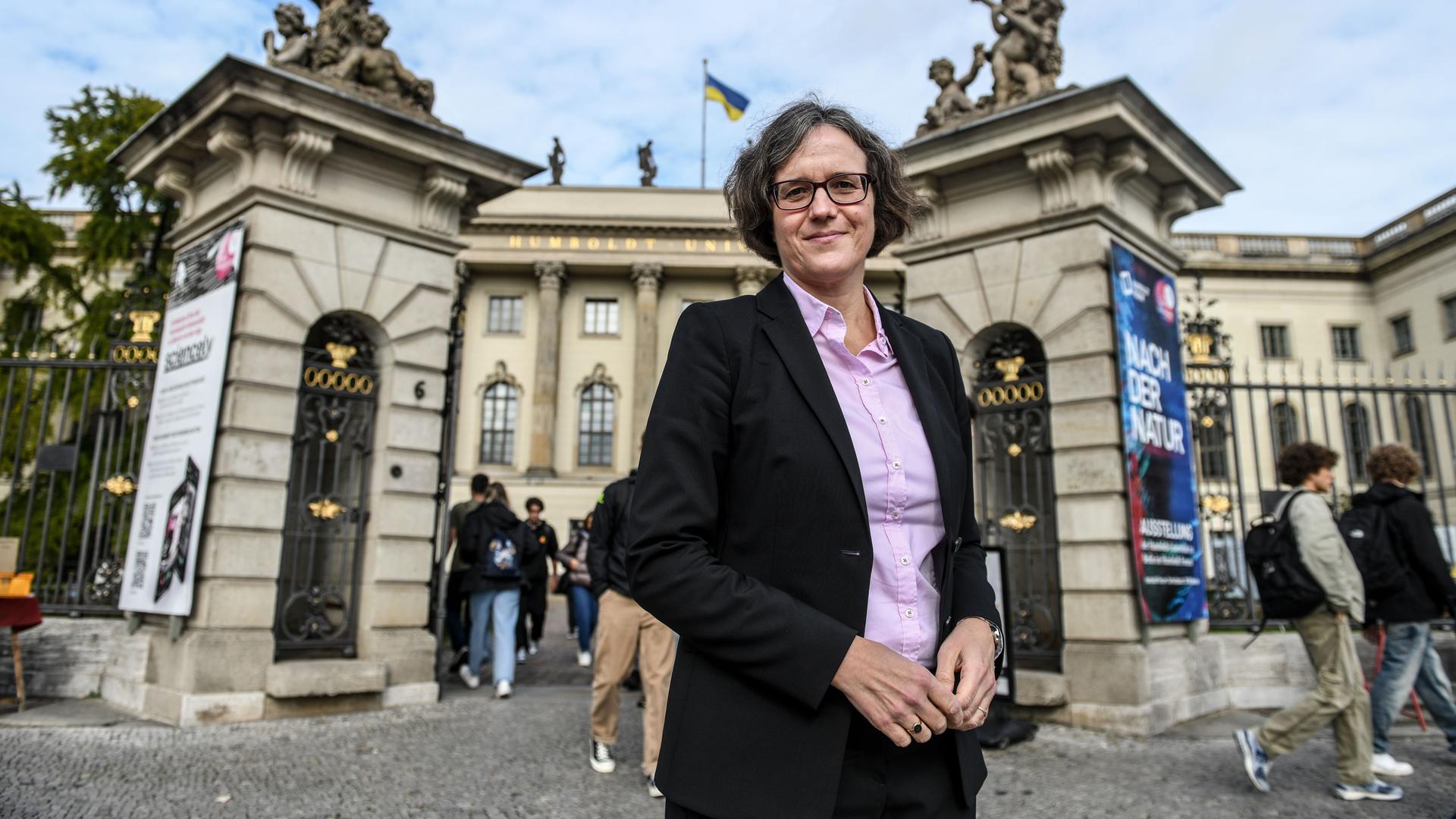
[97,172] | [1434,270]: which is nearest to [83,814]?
[97,172]

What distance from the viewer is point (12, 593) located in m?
7.59

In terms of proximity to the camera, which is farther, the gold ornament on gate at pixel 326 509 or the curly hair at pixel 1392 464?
the gold ornament on gate at pixel 326 509

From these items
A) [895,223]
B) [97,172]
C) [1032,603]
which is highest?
[97,172]

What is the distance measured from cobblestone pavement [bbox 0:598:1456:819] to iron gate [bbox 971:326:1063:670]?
1057mm

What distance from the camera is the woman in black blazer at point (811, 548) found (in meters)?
1.46

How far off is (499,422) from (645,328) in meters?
6.78

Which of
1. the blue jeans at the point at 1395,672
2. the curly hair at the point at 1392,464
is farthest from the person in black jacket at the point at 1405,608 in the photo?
the curly hair at the point at 1392,464

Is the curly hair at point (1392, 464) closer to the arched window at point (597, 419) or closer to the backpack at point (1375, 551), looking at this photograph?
the backpack at point (1375, 551)

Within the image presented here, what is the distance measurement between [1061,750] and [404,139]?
24.9 feet

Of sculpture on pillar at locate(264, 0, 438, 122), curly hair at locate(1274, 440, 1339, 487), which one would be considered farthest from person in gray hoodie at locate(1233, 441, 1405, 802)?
sculpture on pillar at locate(264, 0, 438, 122)

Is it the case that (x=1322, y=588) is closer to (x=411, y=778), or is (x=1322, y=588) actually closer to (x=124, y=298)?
(x=411, y=778)

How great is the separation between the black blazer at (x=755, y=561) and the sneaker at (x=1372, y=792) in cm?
515

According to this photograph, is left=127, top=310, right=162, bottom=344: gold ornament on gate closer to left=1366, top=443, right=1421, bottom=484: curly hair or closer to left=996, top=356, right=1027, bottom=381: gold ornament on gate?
left=996, top=356, right=1027, bottom=381: gold ornament on gate

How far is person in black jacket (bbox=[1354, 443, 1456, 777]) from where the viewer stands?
6.21 metres
